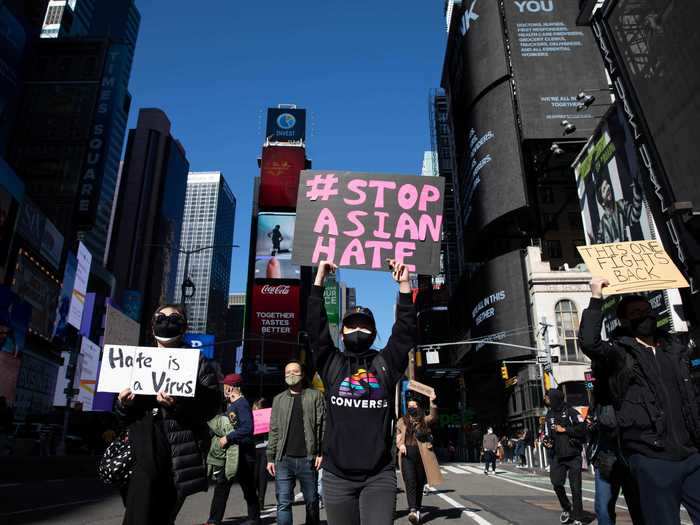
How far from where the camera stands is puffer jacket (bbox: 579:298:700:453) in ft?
11.2

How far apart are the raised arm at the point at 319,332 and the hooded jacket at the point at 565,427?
210 inches

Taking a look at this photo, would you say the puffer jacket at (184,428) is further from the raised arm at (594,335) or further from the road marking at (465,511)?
the road marking at (465,511)

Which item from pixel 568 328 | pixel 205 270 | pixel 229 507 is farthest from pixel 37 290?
pixel 205 270

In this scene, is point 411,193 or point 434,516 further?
point 434,516

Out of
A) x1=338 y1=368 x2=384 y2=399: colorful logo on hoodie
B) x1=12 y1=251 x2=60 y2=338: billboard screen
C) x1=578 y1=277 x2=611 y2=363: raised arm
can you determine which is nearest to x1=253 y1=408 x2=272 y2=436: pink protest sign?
x1=338 y1=368 x2=384 y2=399: colorful logo on hoodie

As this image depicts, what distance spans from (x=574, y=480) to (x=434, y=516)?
2259 mm

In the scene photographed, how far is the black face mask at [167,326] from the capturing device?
3791 mm

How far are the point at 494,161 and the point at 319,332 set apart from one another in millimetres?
43502

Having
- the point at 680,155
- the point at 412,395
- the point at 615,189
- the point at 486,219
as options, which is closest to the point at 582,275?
the point at 486,219

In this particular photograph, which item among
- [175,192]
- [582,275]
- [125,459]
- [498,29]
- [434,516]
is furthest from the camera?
[175,192]

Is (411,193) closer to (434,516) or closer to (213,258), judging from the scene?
(434,516)

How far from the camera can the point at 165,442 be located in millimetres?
3438

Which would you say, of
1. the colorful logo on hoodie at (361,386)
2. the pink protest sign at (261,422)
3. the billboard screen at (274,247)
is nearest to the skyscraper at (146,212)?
the billboard screen at (274,247)

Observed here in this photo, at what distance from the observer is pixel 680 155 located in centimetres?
1599
